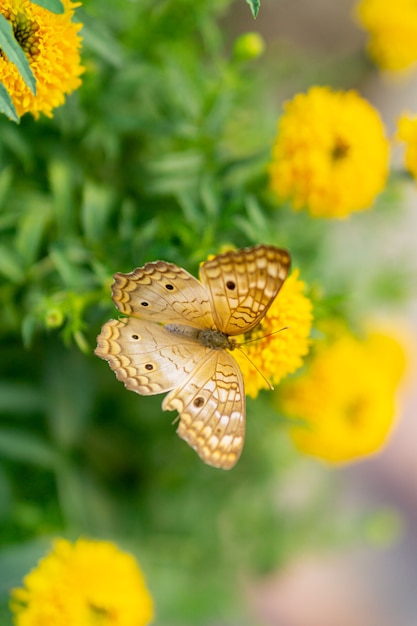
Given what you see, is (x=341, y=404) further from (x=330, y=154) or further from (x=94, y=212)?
(x=94, y=212)

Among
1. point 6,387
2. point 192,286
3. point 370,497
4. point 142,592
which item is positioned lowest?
point 142,592

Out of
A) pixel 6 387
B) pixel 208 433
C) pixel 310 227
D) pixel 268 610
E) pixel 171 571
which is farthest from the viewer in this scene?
pixel 268 610

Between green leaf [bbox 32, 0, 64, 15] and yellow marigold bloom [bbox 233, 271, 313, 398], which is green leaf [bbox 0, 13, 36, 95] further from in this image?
yellow marigold bloom [bbox 233, 271, 313, 398]

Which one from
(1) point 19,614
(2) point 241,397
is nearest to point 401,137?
(2) point 241,397

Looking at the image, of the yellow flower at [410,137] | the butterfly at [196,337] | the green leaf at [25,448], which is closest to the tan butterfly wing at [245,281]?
the butterfly at [196,337]

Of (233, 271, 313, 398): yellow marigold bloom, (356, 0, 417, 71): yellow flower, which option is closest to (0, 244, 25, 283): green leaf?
(233, 271, 313, 398): yellow marigold bloom

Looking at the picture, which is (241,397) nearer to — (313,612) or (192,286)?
(192,286)
